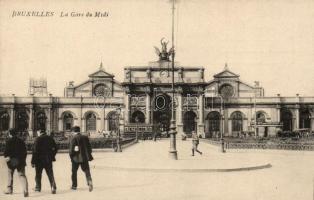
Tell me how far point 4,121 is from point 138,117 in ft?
58.8

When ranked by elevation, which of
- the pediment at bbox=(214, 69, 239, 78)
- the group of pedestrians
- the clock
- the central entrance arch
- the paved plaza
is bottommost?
the paved plaza

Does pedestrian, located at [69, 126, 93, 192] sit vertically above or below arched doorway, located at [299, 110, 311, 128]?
below

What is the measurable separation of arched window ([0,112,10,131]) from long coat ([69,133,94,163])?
58.7 m

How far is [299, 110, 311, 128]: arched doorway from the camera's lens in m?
69.3

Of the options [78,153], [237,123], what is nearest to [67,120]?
→ [237,123]

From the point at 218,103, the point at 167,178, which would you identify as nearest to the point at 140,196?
the point at 167,178

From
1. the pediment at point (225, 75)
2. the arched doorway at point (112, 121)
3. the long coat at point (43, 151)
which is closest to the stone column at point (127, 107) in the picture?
the arched doorway at point (112, 121)

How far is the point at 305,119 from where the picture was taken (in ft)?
229

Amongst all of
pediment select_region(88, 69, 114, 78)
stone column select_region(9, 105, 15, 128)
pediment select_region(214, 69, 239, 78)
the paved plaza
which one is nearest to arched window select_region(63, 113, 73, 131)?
pediment select_region(88, 69, 114, 78)

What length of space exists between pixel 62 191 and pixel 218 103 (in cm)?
5819

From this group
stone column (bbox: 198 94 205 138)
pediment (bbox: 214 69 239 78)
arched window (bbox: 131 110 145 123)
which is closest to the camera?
stone column (bbox: 198 94 205 138)

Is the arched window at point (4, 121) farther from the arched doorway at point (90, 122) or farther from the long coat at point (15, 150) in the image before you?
the long coat at point (15, 150)

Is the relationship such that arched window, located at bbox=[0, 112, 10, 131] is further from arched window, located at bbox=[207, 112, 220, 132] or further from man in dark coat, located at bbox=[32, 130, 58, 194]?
man in dark coat, located at bbox=[32, 130, 58, 194]

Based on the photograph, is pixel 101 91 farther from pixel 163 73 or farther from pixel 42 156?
pixel 42 156
